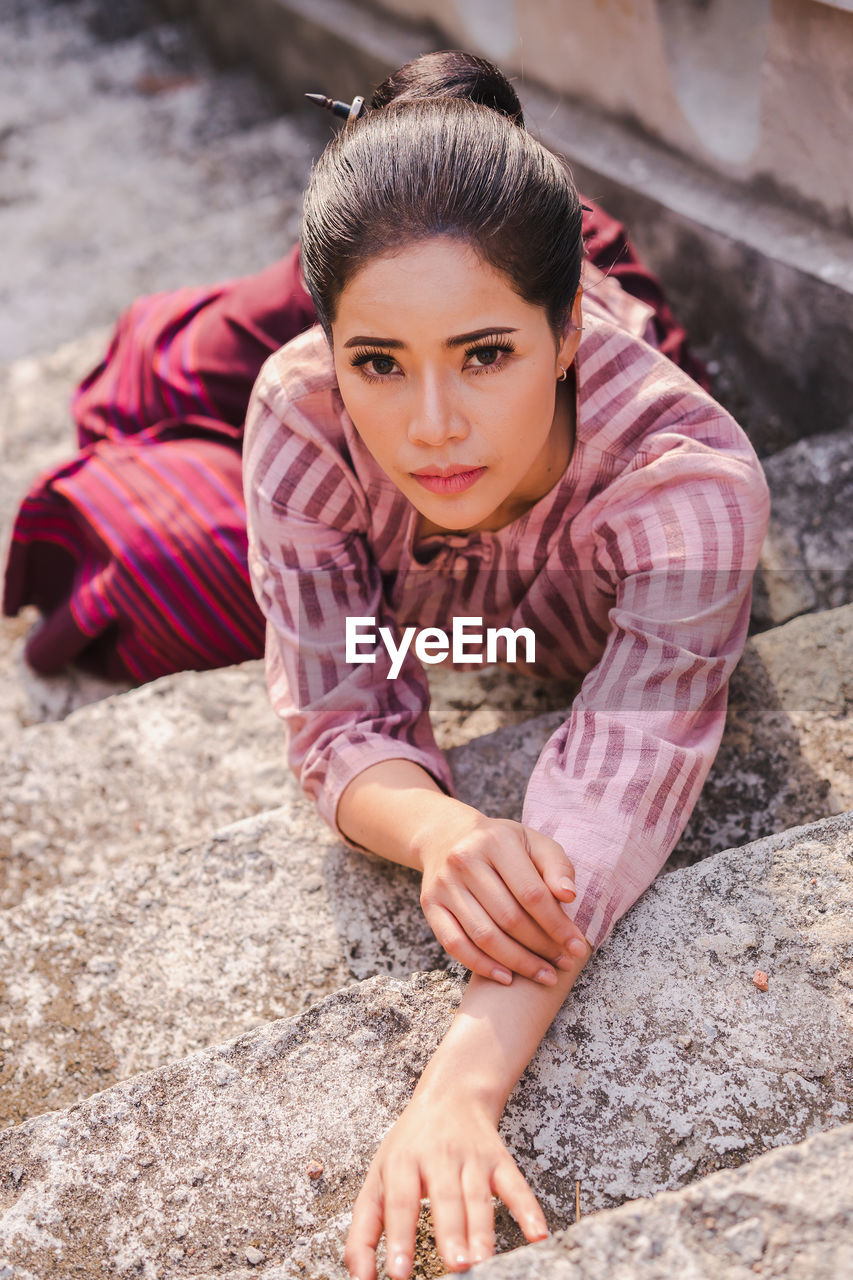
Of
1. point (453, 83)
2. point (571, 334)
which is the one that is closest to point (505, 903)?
point (571, 334)

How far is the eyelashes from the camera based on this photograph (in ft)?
4.07

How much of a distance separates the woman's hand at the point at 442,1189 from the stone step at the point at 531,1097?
0.22 feet

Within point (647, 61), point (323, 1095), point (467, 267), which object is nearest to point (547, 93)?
point (647, 61)

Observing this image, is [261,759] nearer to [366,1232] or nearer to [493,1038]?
[493,1038]

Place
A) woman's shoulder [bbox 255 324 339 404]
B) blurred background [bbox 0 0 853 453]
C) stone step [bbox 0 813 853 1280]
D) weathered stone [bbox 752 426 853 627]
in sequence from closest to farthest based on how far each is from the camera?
stone step [bbox 0 813 853 1280] < woman's shoulder [bbox 255 324 339 404] < weathered stone [bbox 752 426 853 627] < blurred background [bbox 0 0 853 453]

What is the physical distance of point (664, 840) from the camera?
1.30 meters

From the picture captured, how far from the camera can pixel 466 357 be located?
4.08 feet

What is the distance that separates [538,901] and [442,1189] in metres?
0.30

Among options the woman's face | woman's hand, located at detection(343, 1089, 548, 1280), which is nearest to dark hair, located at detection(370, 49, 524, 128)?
the woman's face

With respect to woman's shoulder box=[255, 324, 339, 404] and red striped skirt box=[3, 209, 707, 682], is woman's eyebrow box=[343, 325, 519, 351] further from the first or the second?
red striped skirt box=[3, 209, 707, 682]

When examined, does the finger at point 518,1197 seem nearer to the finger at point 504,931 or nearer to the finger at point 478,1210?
the finger at point 478,1210

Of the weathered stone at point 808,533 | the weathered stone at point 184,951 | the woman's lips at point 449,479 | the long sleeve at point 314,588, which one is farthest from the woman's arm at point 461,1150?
the weathered stone at point 808,533

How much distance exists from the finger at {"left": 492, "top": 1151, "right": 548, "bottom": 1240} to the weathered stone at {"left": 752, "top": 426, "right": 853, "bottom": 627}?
120cm

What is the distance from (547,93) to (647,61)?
1.44 feet
